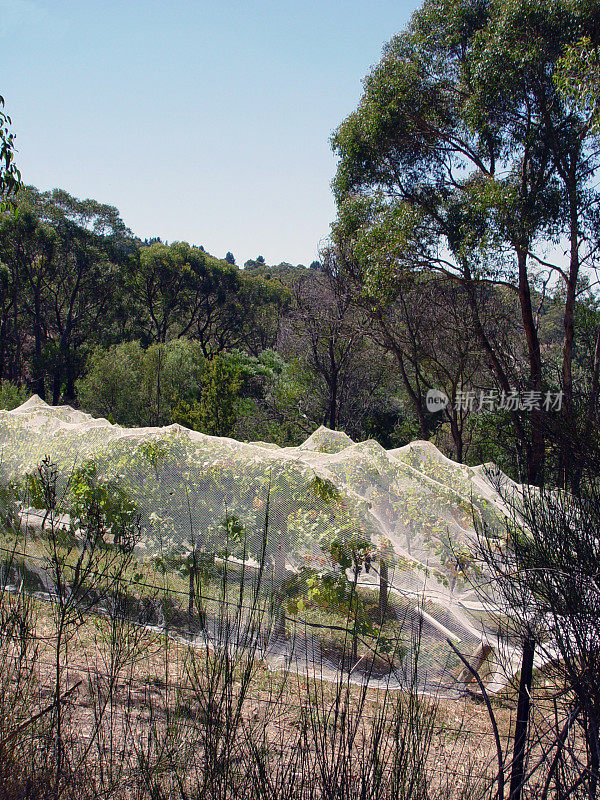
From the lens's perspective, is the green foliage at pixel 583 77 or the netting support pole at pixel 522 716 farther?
the green foliage at pixel 583 77

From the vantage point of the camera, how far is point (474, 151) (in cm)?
1052

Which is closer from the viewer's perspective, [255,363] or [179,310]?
[255,363]

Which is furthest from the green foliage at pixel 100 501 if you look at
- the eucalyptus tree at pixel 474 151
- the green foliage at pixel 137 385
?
the green foliage at pixel 137 385

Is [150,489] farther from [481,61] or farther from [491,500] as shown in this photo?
[481,61]

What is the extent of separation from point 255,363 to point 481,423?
27.5 feet

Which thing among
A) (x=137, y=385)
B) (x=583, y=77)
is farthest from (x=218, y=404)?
(x=583, y=77)

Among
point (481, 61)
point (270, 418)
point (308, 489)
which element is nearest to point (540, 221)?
point (481, 61)

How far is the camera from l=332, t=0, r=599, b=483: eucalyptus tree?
28.4 feet

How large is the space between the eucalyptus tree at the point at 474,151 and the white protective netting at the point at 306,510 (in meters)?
3.89

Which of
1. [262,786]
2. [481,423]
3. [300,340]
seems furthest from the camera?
[300,340]

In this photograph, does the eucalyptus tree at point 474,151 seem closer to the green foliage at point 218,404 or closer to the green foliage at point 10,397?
the green foliage at point 218,404

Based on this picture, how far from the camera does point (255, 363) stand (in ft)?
63.6

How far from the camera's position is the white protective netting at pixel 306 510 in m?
3.94

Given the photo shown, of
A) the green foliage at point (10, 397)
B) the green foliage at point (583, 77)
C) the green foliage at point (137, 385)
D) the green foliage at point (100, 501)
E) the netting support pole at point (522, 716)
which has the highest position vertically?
the green foliage at point (583, 77)
